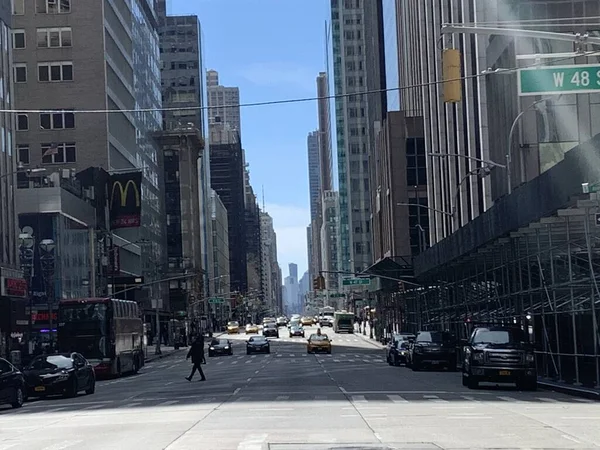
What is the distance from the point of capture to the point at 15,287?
65375mm

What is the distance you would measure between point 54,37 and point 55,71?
9.95ft

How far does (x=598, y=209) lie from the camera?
32.0 metres

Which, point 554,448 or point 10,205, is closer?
point 554,448

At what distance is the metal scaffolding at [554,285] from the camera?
32.9m

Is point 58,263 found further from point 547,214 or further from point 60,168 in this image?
point 547,214

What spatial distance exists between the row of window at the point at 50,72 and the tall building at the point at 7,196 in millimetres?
23852

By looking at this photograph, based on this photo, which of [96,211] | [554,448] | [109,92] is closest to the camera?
[554,448]

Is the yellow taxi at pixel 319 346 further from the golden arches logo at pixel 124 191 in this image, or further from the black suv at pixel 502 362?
the black suv at pixel 502 362

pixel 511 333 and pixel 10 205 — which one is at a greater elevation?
pixel 10 205

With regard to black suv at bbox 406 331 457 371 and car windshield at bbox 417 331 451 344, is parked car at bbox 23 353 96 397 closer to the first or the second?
black suv at bbox 406 331 457 371

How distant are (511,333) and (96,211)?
6011cm

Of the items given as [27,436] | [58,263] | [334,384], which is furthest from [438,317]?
[27,436]

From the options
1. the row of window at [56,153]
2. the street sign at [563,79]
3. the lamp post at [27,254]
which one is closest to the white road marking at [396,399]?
the street sign at [563,79]

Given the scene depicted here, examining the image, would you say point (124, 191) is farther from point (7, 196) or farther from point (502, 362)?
point (502, 362)
